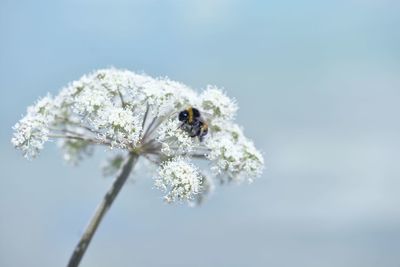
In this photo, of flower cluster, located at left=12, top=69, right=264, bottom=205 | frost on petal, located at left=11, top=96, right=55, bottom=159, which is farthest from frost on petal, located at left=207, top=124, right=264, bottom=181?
frost on petal, located at left=11, top=96, right=55, bottom=159

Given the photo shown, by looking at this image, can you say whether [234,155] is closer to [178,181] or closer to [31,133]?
[178,181]

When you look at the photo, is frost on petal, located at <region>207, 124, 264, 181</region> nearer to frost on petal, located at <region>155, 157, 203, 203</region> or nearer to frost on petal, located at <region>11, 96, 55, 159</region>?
frost on petal, located at <region>155, 157, 203, 203</region>

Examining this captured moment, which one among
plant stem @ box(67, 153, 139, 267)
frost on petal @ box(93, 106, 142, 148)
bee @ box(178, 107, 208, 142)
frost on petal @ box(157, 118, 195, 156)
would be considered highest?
bee @ box(178, 107, 208, 142)

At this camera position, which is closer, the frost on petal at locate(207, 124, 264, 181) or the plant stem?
the plant stem

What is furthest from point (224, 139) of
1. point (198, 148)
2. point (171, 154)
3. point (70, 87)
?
point (70, 87)

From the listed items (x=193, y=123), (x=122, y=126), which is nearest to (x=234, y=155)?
(x=193, y=123)

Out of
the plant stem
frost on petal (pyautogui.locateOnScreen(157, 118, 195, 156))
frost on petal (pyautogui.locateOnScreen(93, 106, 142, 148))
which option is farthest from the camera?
frost on petal (pyautogui.locateOnScreen(157, 118, 195, 156))
